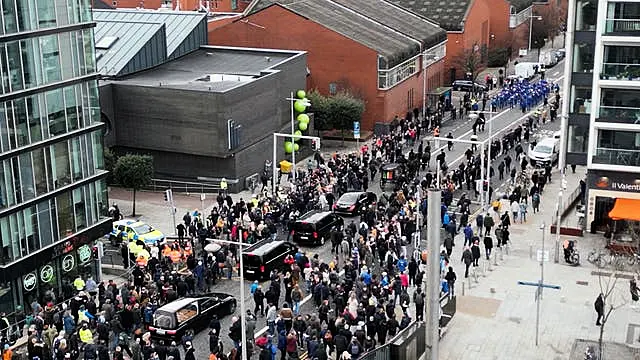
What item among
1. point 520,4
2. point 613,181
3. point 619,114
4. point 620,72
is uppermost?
point 620,72

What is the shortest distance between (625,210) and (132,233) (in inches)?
854

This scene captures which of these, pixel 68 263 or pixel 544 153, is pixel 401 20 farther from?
pixel 68 263

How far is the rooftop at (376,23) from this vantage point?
2608 inches

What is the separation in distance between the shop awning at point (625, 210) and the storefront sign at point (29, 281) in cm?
2386

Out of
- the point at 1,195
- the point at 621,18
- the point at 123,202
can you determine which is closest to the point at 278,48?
the point at 123,202

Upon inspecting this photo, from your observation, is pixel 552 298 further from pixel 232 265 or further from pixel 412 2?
pixel 412 2

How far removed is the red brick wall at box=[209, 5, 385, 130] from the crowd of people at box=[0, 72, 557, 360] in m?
14.0

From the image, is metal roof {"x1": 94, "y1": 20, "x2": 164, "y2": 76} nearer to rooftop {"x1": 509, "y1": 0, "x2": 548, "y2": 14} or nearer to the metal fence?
the metal fence

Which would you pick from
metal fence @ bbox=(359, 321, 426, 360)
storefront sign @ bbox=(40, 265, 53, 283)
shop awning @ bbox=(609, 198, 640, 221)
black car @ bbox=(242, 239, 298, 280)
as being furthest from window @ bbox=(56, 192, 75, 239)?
shop awning @ bbox=(609, 198, 640, 221)

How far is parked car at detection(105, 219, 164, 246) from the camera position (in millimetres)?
39250

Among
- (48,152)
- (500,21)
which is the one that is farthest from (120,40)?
(500,21)

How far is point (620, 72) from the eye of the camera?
4062cm

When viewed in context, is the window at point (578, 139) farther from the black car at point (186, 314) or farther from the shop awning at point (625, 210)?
the black car at point (186, 314)

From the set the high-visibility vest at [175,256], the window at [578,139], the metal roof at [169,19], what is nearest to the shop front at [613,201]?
the window at [578,139]
